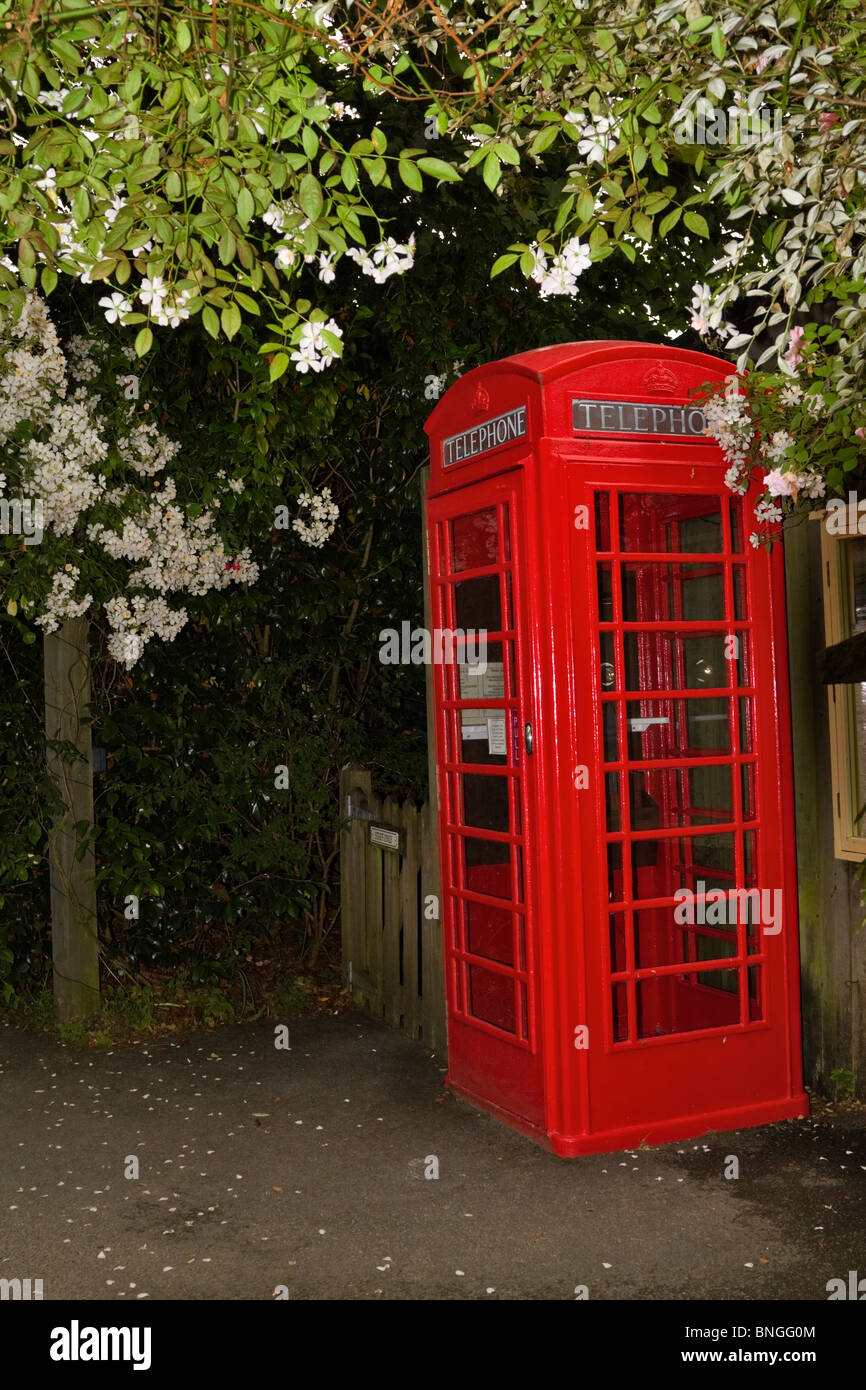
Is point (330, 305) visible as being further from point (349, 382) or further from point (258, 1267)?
point (258, 1267)

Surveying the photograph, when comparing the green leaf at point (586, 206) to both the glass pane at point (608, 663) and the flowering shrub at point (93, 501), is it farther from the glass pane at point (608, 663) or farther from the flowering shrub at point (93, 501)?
the flowering shrub at point (93, 501)

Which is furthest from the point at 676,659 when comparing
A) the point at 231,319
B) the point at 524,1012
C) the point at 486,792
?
the point at 231,319

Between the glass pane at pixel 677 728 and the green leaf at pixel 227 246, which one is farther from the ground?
the green leaf at pixel 227 246

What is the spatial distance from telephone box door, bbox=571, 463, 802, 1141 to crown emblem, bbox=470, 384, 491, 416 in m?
0.59

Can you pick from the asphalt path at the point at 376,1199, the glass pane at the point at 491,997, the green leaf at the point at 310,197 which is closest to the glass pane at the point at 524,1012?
the glass pane at the point at 491,997

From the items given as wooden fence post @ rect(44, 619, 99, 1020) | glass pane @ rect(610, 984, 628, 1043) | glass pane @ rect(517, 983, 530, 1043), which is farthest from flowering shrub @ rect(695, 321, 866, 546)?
wooden fence post @ rect(44, 619, 99, 1020)

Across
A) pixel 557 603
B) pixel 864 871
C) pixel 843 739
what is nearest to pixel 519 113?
A: pixel 557 603

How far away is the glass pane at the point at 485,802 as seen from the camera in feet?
15.9

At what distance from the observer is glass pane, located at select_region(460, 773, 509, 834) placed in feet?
15.9

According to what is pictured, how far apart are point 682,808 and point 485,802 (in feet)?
2.49

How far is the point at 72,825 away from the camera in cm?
632

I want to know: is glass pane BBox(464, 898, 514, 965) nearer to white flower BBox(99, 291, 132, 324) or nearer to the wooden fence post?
the wooden fence post

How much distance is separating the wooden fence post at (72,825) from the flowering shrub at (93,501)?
0.29 meters

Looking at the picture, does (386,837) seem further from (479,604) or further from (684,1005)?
(684,1005)
